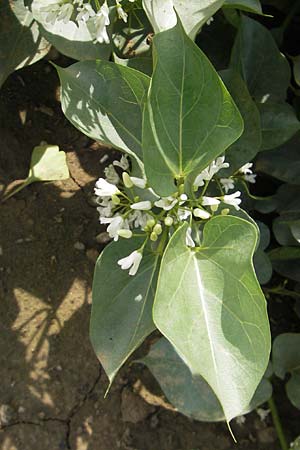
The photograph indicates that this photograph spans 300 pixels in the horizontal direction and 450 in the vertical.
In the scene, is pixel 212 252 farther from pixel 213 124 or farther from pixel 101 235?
pixel 101 235

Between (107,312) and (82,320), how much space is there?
1.55ft

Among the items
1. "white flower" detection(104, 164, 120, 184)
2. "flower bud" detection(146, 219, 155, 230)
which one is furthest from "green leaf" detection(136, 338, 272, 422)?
"flower bud" detection(146, 219, 155, 230)

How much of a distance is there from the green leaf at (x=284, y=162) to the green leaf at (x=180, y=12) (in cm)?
52

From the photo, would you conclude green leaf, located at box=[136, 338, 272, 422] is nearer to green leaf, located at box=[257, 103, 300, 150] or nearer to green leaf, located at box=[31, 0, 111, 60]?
green leaf, located at box=[257, 103, 300, 150]

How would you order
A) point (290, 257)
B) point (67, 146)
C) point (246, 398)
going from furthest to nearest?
point (67, 146)
point (290, 257)
point (246, 398)

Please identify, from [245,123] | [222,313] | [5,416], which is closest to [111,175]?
[245,123]

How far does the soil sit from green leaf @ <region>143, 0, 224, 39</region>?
2.26 ft

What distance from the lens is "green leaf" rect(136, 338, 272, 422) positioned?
1.33 m

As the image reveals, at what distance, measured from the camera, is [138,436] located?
4.76 feet

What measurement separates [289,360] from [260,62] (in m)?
0.63

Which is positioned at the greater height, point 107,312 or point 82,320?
point 107,312

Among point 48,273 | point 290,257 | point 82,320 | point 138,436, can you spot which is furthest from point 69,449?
point 290,257

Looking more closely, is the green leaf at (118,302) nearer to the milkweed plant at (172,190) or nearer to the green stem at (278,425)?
the milkweed plant at (172,190)

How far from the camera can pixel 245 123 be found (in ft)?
3.93
